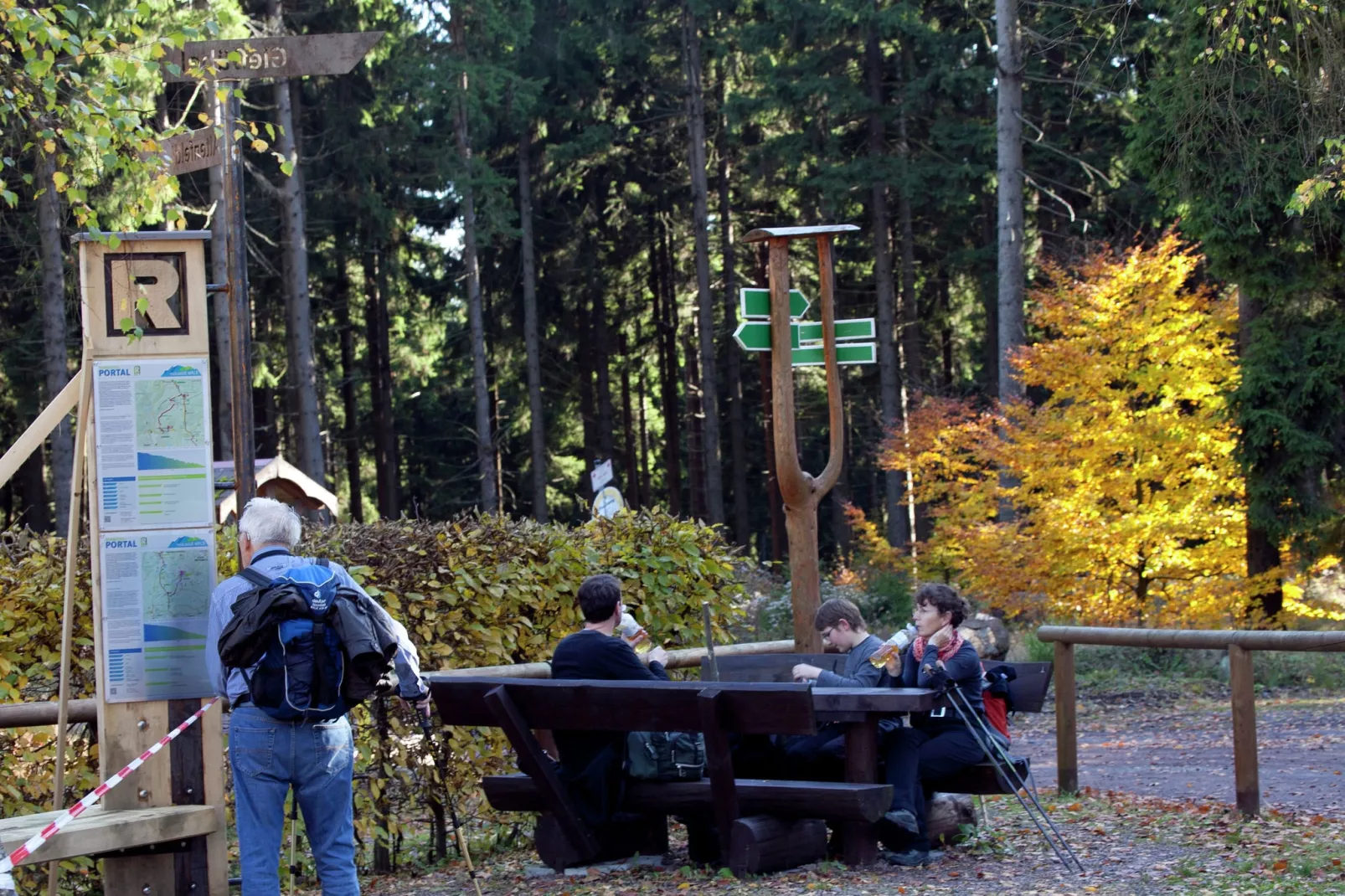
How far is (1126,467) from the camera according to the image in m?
16.1

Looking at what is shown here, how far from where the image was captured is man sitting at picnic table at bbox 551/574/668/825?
648 cm

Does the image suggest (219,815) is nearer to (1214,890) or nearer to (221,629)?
(221,629)

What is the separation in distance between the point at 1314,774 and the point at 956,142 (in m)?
20.8

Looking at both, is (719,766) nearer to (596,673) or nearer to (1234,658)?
(596,673)

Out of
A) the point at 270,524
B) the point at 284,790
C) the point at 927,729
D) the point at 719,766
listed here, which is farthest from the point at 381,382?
the point at 284,790

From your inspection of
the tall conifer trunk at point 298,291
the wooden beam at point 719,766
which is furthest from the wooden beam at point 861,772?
the tall conifer trunk at point 298,291

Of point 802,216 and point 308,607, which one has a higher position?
point 802,216

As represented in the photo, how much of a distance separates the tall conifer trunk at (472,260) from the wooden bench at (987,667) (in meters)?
22.6

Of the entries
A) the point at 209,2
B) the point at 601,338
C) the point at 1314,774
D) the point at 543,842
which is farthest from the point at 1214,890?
the point at 601,338

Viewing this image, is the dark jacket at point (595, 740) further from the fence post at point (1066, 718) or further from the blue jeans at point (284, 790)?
the fence post at point (1066, 718)

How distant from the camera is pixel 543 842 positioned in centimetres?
675

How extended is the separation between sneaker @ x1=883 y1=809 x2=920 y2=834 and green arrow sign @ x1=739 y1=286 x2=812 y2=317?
370 cm

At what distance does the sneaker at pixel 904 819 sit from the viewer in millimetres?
6535

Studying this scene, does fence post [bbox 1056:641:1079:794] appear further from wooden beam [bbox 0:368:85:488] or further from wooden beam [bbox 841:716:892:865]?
wooden beam [bbox 0:368:85:488]
